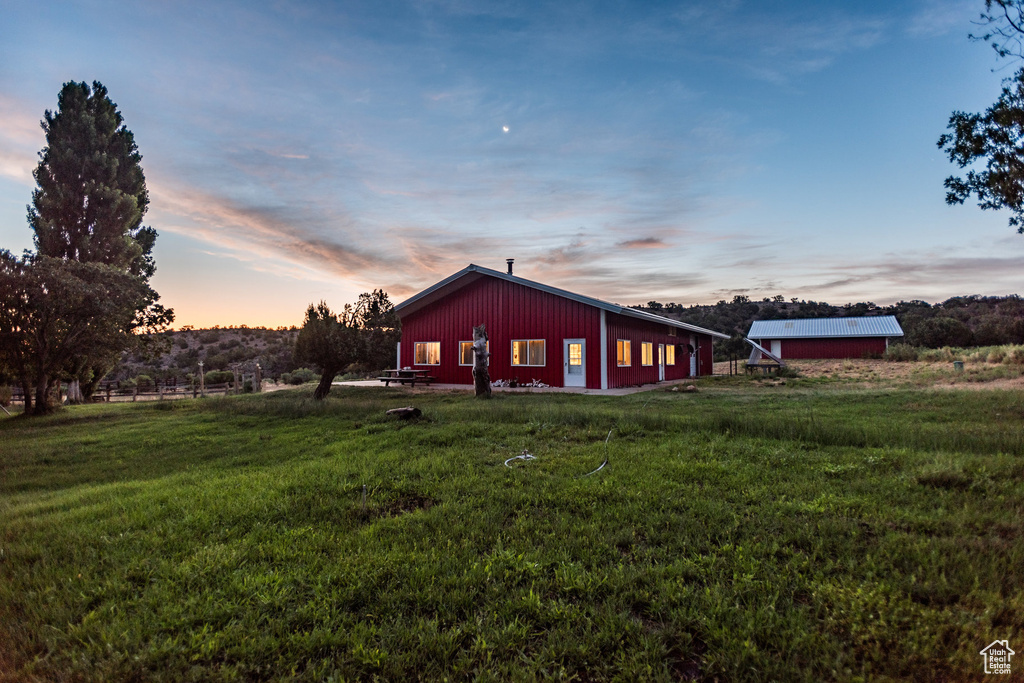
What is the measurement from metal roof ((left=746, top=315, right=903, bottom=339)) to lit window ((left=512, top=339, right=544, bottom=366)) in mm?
32781

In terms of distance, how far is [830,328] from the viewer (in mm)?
42594

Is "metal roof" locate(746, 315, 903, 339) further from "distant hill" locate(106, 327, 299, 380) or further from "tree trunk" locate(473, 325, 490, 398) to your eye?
"distant hill" locate(106, 327, 299, 380)

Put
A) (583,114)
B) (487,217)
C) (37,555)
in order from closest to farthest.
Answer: (37,555) < (583,114) < (487,217)

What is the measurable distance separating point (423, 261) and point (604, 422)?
673 inches

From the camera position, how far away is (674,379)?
2694 cm

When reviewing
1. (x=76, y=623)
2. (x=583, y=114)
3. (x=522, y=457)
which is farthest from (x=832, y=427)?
(x=583, y=114)

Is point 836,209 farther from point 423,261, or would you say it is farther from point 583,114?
point 423,261

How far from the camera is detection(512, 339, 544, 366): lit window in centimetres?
2014

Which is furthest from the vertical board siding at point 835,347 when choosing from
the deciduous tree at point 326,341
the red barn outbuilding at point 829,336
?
the deciduous tree at point 326,341

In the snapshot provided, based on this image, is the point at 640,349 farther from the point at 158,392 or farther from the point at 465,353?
the point at 158,392

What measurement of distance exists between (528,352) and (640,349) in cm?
589

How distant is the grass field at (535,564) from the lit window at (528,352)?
13.3 meters

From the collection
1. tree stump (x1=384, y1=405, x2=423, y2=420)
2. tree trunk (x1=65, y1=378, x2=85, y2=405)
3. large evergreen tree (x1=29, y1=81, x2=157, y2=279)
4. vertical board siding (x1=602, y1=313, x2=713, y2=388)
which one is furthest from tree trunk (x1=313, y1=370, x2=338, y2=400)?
tree trunk (x1=65, y1=378, x2=85, y2=405)

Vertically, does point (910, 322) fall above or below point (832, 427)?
above
